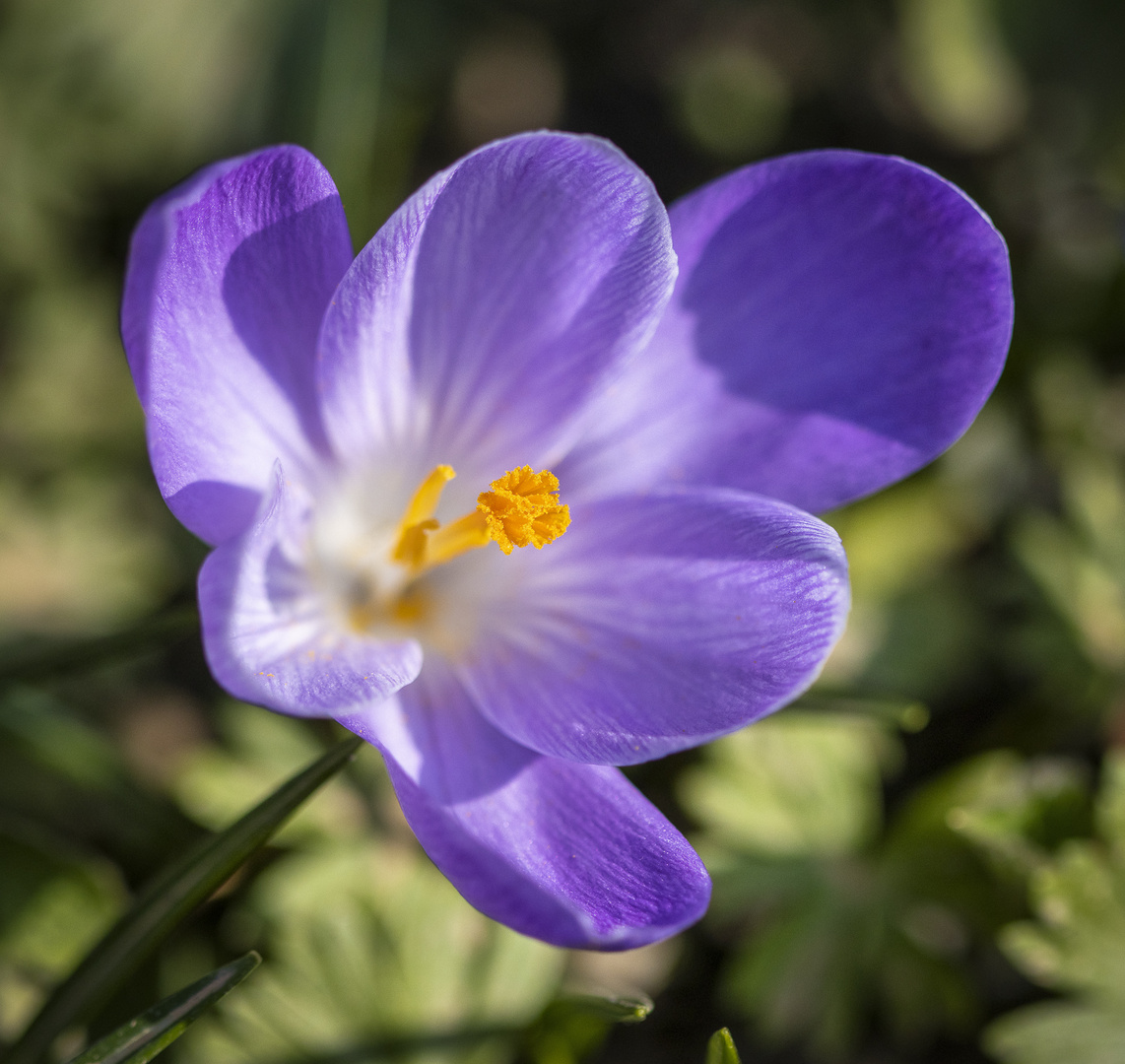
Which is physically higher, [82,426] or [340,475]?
[340,475]

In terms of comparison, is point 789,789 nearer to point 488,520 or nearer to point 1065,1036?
point 1065,1036

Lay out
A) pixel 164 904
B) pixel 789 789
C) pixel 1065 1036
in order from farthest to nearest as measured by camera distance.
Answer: pixel 789 789 < pixel 1065 1036 < pixel 164 904

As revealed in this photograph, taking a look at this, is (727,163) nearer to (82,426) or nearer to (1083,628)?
(1083,628)

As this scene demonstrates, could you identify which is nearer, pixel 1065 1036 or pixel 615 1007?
pixel 615 1007

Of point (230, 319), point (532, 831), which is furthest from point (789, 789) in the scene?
point (230, 319)

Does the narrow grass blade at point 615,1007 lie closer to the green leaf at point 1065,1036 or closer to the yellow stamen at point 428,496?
the yellow stamen at point 428,496

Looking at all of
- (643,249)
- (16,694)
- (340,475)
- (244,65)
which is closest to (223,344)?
(340,475)

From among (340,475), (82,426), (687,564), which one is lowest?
(82,426)
